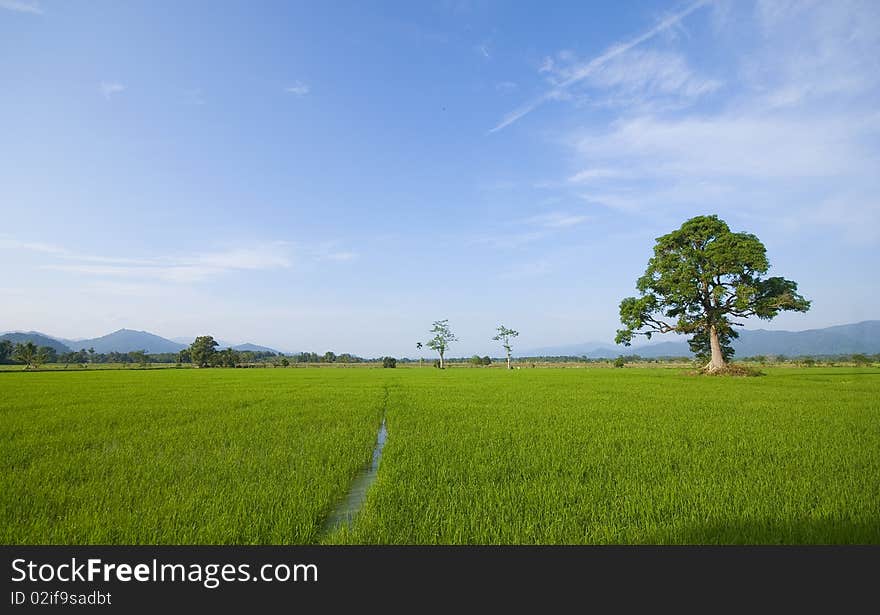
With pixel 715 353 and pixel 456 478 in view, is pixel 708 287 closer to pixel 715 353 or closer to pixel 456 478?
pixel 715 353

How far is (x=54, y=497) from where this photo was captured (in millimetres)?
5070

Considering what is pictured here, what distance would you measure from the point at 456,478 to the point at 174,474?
4016 millimetres

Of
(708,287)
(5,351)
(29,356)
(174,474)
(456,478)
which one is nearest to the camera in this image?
(456,478)

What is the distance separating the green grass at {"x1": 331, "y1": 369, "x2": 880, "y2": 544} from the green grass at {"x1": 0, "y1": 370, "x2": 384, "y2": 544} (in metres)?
0.87

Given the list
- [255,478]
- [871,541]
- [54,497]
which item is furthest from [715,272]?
[54,497]

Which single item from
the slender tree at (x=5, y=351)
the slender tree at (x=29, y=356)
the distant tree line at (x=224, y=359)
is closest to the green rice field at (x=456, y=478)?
the distant tree line at (x=224, y=359)

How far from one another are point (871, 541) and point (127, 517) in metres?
6.89

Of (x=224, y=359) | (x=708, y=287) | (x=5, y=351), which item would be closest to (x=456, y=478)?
(x=708, y=287)

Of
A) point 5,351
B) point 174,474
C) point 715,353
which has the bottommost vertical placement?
point 174,474

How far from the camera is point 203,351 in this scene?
9306cm

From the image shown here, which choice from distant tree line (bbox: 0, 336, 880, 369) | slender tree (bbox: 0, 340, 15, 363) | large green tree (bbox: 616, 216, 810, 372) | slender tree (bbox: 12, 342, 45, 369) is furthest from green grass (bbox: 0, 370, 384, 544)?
slender tree (bbox: 0, 340, 15, 363)

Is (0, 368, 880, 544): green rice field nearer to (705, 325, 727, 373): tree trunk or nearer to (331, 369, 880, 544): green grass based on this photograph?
(331, 369, 880, 544): green grass

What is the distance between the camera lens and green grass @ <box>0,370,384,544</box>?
4.08 metres

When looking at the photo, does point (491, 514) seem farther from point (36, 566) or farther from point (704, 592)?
point (36, 566)
